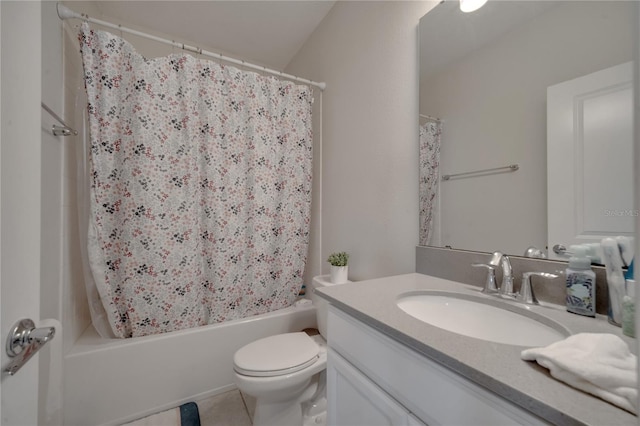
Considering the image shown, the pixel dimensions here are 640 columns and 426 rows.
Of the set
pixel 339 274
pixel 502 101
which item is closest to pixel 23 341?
pixel 339 274

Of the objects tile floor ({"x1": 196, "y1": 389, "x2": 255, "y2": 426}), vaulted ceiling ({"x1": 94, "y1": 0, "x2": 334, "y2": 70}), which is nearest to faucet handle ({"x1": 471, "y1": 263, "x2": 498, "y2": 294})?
tile floor ({"x1": 196, "y1": 389, "x2": 255, "y2": 426})

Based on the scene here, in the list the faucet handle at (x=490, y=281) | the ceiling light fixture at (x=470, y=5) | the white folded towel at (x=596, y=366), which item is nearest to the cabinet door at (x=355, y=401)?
the white folded towel at (x=596, y=366)

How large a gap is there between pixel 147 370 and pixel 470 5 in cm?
223

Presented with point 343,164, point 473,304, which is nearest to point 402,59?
point 343,164

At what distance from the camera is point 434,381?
1.62ft

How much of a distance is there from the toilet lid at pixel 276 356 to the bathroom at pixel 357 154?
494 mm

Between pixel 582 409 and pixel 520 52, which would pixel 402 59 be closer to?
pixel 520 52

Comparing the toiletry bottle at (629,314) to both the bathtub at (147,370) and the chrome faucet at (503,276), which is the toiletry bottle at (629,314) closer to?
the chrome faucet at (503,276)

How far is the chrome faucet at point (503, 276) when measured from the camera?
77 centimetres

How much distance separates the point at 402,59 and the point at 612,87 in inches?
31.1

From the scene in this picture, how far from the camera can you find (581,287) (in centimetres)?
63

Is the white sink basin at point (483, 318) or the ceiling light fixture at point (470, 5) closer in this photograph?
the white sink basin at point (483, 318)

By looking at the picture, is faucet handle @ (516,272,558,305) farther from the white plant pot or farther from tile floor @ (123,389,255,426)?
tile floor @ (123,389,255,426)

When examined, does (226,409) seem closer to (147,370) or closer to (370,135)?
(147,370)
